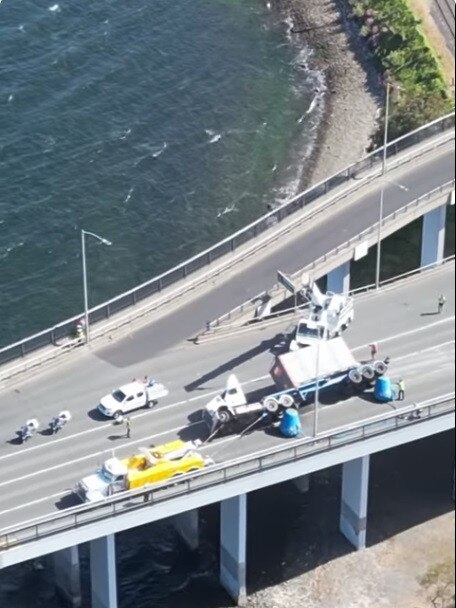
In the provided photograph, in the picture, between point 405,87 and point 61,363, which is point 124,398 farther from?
point 405,87

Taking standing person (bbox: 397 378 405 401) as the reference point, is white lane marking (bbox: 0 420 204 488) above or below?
below

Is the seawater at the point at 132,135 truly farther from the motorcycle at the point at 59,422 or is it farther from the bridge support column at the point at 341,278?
the motorcycle at the point at 59,422

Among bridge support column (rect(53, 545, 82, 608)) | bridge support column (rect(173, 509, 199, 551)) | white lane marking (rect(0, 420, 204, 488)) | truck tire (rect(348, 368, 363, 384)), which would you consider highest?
truck tire (rect(348, 368, 363, 384))

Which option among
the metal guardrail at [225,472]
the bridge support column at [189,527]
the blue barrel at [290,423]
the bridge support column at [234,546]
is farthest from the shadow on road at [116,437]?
the blue barrel at [290,423]

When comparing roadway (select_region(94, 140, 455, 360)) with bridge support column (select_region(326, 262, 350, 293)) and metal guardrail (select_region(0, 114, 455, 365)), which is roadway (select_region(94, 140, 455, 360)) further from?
metal guardrail (select_region(0, 114, 455, 365))

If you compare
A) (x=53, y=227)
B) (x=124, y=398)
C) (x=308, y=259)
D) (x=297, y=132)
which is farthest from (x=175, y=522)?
(x=297, y=132)

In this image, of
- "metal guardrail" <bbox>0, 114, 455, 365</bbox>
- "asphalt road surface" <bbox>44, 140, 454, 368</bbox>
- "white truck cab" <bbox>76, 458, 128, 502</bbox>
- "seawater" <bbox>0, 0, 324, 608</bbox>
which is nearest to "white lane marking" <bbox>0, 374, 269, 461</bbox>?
"asphalt road surface" <bbox>44, 140, 454, 368</bbox>

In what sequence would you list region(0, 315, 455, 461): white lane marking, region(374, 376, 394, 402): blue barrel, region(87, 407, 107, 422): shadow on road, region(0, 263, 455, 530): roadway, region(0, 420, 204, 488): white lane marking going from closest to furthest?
region(0, 420, 204, 488): white lane marking < region(0, 263, 455, 530): roadway < region(0, 315, 455, 461): white lane marking < region(374, 376, 394, 402): blue barrel < region(87, 407, 107, 422): shadow on road
